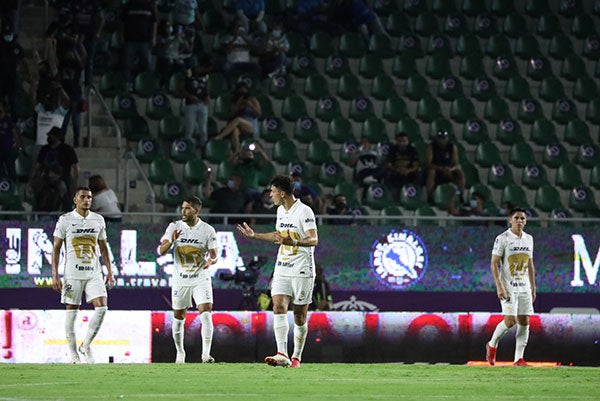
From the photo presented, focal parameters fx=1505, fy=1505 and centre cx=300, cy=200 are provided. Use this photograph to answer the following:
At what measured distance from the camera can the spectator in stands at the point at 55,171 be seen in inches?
845

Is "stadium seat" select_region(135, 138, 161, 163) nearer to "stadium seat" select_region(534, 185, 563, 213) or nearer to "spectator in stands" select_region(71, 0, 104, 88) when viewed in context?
"spectator in stands" select_region(71, 0, 104, 88)

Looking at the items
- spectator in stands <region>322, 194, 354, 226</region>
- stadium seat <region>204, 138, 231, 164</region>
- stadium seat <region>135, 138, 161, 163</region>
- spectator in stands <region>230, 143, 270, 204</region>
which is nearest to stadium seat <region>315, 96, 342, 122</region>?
stadium seat <region>204, 138, 231, 164</region>

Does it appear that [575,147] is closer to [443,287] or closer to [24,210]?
[443,287]

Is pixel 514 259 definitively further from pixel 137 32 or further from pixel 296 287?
pixel 137 32

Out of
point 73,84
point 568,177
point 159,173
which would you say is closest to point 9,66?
point 73,84

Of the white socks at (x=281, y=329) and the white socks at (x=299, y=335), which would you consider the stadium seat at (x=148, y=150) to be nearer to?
the white socks at (x=299, y=335)

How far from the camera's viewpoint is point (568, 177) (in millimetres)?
25641

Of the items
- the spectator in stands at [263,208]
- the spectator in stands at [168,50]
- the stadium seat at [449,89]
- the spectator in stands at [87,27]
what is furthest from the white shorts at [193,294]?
the stadium seat at [449,89]

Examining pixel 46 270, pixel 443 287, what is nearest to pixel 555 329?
pixel 443 287

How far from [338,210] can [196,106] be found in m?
3.34

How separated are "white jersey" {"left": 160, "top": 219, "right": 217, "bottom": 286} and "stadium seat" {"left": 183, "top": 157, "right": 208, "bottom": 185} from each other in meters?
6.92

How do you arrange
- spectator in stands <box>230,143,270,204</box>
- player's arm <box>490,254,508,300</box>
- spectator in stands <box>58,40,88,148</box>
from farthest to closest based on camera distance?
spectator in stands <box>58,40,88,148</box>
spectator in stands <box>230,143,270,204</box>
player's arm <box>490,254,508,300</box>

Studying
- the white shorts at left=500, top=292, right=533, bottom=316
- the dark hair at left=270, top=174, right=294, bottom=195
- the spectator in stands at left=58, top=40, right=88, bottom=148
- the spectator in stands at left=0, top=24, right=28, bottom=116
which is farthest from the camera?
the spectator in stands at left=0, top=24, right=28, bottom=116

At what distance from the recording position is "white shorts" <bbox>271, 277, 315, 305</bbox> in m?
15.0
